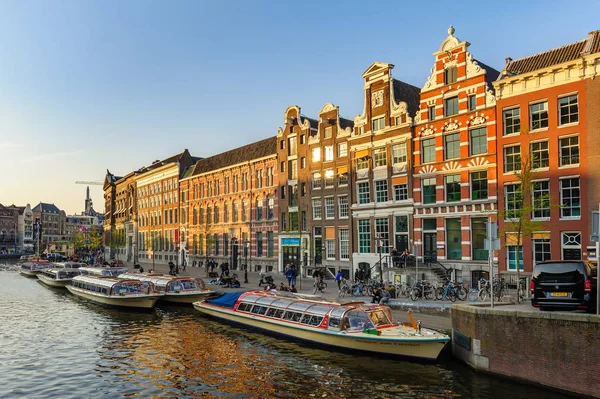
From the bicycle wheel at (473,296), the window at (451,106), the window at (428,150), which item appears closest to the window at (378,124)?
the window at (428,150)

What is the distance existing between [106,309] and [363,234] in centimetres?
2274

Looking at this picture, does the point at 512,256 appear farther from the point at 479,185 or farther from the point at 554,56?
the point at 554,56

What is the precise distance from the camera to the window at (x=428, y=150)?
39938mm

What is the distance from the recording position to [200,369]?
805 inches

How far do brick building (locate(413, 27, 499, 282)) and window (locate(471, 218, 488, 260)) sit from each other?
0.07 meters

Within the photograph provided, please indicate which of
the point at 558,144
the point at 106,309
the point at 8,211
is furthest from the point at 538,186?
the point at 8,211

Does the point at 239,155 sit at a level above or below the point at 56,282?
above

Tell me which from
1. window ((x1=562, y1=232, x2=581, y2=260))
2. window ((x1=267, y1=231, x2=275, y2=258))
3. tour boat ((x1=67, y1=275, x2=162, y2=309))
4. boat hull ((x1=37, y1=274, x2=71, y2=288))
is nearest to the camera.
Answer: window ((x1=562, y1=232, x2=581, y2=260))

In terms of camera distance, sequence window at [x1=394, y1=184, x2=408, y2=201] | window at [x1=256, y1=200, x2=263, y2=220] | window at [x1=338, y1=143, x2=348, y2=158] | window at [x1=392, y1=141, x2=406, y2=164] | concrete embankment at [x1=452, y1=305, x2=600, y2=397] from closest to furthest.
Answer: concrete embankment at [x1=452, y1=305, x2=600, y2=397] < window at [x1=394, y1=184, x2=408, y2=201] < window at [x1=392, y1=141, x2=406, y2=164] < window at [x1=338, y1=143, x2=348, y2=158] < window at [x1=256, y1=200, x2=263, y2=220]

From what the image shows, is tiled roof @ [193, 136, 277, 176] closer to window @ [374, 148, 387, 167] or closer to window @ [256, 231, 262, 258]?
window @ [256, 231, 262, 258]

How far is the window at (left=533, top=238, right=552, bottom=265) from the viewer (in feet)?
109

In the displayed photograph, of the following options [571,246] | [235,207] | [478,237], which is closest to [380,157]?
[478,237]

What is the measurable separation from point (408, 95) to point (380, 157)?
651 centimetres

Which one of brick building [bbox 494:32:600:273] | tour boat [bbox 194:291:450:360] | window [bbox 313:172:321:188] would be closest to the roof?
brick building [bbox 494:32:600:273]
